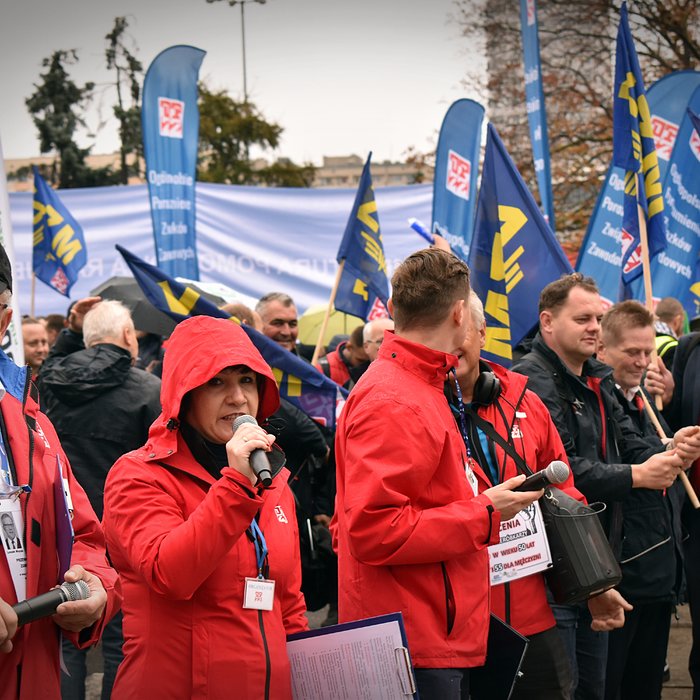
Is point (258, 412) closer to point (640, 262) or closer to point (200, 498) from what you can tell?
point (200, 498)

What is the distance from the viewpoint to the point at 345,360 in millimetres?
6969

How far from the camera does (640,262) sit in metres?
6.17

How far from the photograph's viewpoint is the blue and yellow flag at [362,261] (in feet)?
25.5

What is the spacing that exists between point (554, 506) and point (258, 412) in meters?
1.13

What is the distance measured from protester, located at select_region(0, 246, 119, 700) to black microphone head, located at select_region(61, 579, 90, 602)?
0.01 metres

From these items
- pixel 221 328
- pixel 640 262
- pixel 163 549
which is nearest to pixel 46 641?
pixel 163 549

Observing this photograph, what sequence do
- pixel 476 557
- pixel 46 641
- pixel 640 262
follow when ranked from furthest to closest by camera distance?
pixel 640 262
pixel 476 557
pixel 46 641

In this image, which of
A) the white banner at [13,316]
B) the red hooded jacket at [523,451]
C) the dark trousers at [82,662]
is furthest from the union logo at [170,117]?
the red hooded jacket at [523,451]

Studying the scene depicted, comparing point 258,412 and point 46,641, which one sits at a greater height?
point 258,412

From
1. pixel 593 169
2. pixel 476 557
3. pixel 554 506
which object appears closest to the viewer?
pixel 476 557

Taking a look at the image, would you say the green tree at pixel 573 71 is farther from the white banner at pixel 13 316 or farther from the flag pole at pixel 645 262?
the white banner at pixel 13 316

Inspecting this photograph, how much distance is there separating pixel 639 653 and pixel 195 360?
9.73ft

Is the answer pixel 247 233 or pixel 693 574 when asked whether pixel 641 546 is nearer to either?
pixel 693 574

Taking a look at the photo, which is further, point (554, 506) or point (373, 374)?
point (554, 506)
